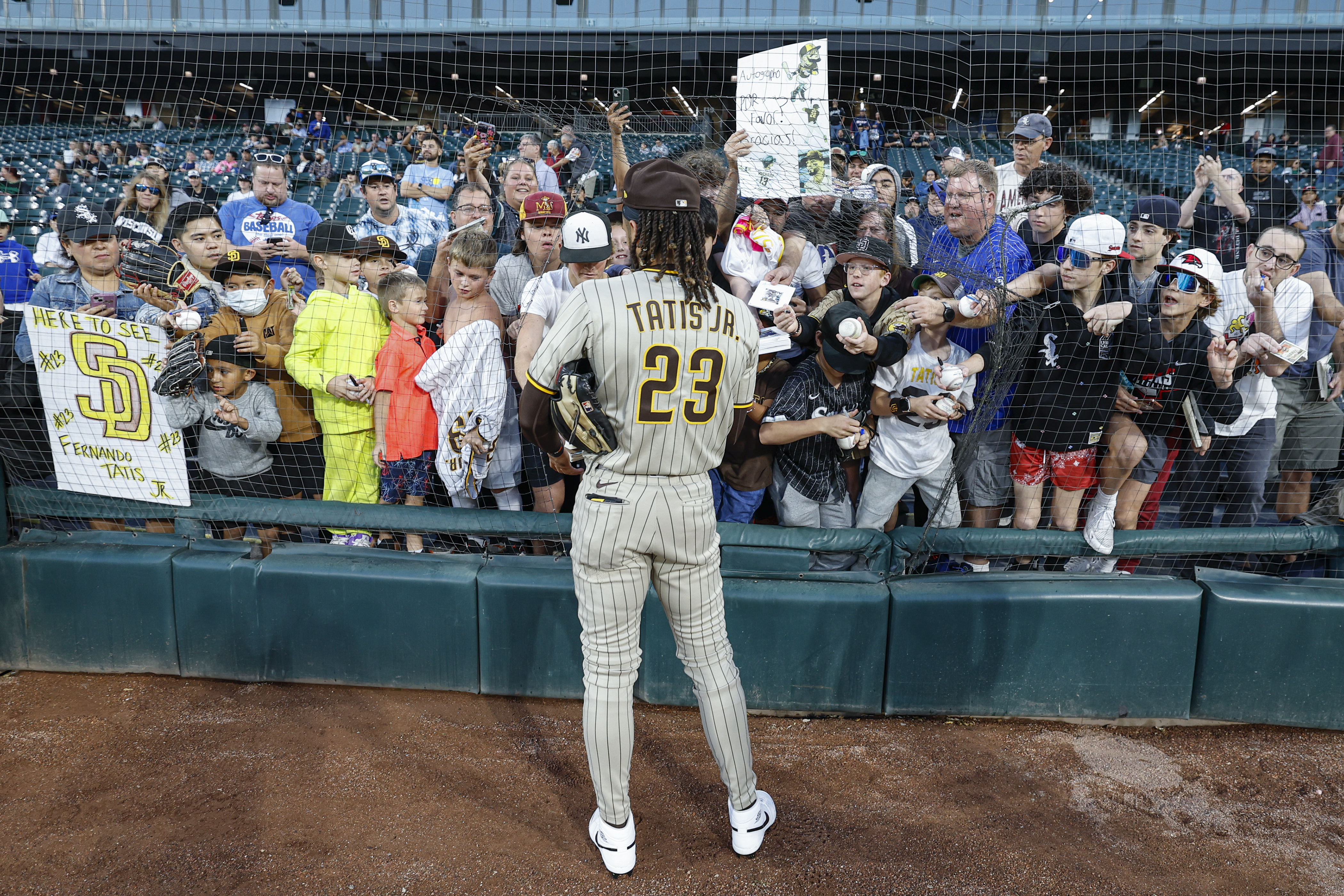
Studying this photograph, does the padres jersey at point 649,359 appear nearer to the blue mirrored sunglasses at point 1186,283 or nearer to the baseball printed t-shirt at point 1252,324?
the blue mirrored sunglasses at point 1186,283

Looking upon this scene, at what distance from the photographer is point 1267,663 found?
133 inches

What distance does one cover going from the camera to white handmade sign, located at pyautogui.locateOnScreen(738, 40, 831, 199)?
396 cm

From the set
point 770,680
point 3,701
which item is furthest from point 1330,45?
point 3,701

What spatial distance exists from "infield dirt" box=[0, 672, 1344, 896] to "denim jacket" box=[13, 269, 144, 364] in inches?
62.4

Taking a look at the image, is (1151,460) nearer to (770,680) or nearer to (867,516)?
(867,516)

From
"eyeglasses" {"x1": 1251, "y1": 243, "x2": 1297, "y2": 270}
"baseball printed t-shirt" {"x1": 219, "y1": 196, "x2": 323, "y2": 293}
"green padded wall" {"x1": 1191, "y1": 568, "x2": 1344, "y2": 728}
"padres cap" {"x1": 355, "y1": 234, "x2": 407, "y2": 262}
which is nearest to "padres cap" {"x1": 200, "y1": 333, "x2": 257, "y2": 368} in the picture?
"padres cap" {"x1": 355, "y1": 234, "x2": 407, "y2": 262}

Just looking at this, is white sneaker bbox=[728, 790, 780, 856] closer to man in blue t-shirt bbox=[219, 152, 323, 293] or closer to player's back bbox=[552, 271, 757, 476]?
player's back bbox=[552, 271, 757, 476]

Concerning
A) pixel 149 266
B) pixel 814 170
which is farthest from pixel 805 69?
pixel 149 266

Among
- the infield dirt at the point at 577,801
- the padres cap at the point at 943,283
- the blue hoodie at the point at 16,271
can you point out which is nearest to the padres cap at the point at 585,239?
the padres cap at the point at 943,283

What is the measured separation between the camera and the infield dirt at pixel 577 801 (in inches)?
100.0

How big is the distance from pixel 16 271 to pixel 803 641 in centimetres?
628

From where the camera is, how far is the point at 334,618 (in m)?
3.61

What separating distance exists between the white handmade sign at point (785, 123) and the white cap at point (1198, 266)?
1482mm

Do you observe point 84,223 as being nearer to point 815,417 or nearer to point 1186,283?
point 815,417
